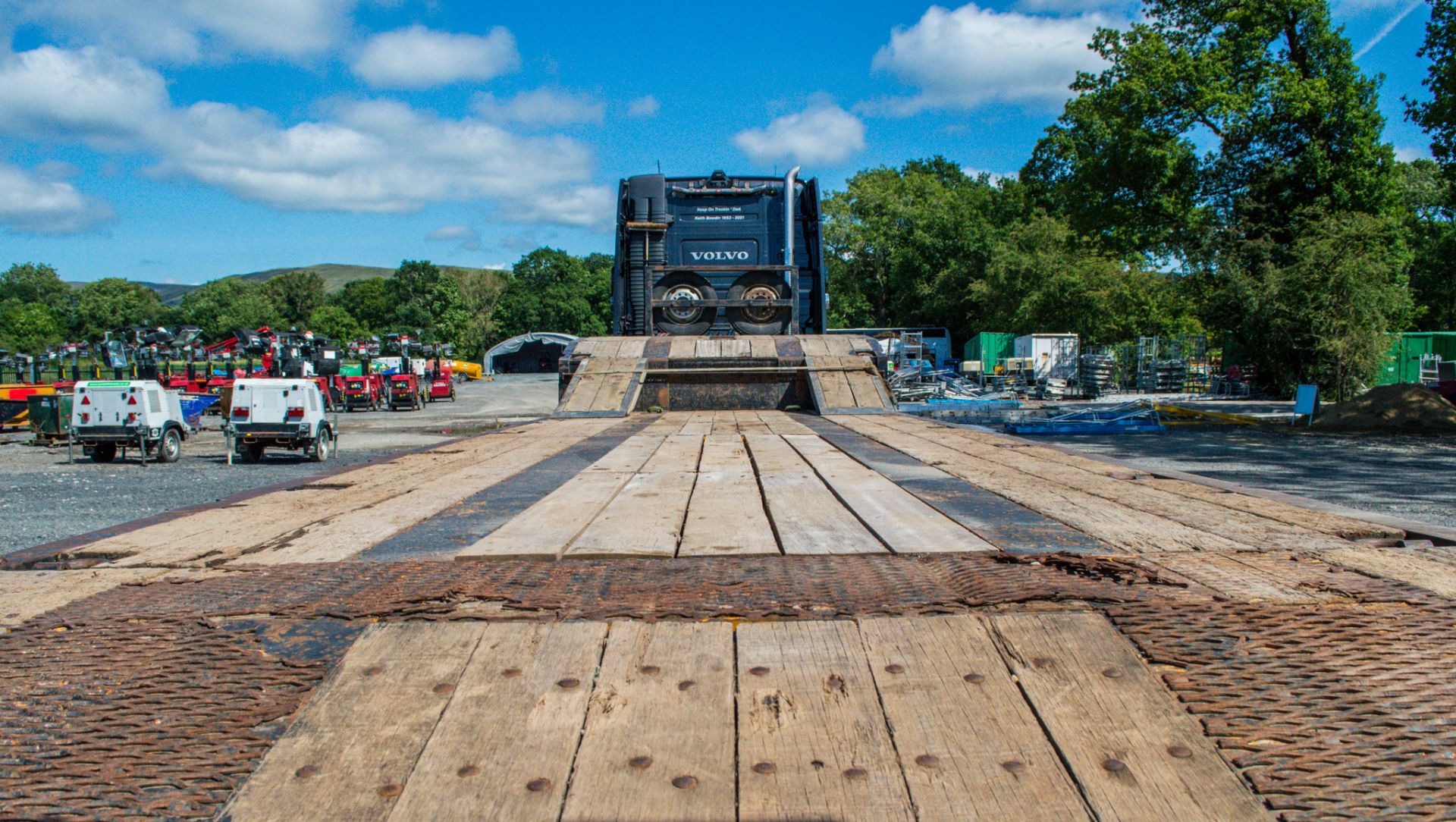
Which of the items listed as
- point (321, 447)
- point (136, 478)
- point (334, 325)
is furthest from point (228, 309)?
point (136, 478)

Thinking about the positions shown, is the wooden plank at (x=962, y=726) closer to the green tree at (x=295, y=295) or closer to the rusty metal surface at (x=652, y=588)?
the rusty metal surface at (x=652, y=588)

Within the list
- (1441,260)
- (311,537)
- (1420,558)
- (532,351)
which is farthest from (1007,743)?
(532,351)

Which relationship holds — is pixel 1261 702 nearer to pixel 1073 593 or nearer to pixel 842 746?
pixel 1073 593

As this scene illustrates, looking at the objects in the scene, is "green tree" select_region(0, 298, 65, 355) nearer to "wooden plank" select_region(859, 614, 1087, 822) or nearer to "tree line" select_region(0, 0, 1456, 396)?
"tree line" select_region(0, 0, 1456, 396)

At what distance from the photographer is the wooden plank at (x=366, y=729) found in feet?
4.43

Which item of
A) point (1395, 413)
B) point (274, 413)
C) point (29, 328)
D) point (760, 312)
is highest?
point (29, 328)

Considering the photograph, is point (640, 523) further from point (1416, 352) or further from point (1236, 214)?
point (1416, 352)

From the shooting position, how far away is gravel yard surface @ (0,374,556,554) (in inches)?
310

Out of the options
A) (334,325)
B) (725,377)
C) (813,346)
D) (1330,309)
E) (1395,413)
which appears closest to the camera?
(725,377)

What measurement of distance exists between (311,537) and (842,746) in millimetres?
1789

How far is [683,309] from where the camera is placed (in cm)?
1109

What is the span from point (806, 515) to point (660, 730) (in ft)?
4.73

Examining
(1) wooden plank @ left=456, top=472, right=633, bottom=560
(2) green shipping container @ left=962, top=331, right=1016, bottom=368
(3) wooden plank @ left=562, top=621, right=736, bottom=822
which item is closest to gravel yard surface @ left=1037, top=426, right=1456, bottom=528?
(1) wooden plank @ left=456, top=472, right=633, bottom=560

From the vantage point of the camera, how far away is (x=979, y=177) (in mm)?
70062
